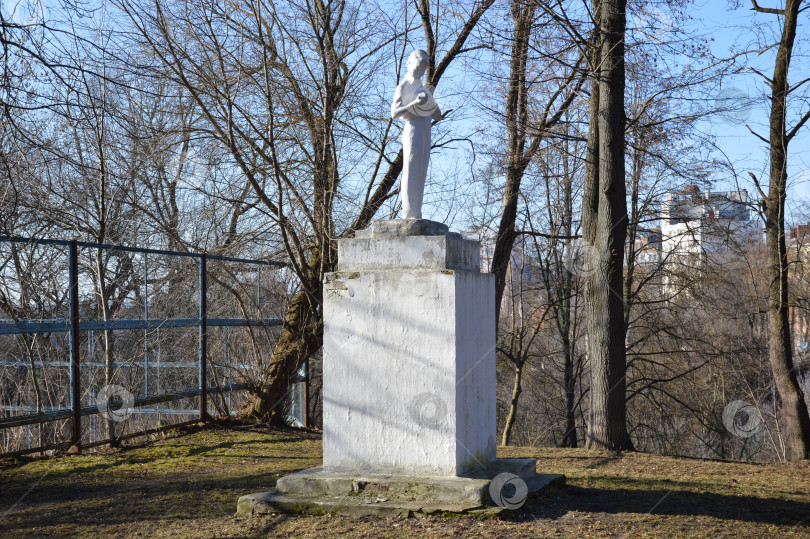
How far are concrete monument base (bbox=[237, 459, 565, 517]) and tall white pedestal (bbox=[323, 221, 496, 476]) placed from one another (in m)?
0.16

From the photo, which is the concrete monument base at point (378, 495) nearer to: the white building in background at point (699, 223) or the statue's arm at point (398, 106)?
the statue's arm at point (398, 106)

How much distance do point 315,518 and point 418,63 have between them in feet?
12.3

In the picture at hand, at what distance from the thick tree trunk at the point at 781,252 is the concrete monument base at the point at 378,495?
5.19 metres

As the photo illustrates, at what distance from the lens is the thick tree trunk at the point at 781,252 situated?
938cm

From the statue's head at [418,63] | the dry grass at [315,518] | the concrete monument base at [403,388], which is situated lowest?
the dry grass at [315,518]

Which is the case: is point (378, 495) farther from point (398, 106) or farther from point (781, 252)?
point (781, 252)

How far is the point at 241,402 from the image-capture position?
1247 cm

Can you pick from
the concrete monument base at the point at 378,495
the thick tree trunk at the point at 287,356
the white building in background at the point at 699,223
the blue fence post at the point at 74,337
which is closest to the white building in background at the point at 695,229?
the white building in background at the point at 699,223

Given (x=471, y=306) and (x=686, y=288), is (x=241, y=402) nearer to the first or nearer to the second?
(x=471, y=306)

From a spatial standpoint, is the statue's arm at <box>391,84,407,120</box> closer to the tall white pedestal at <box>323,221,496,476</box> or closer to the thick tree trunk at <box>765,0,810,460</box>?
the tall white pedestal at <box>323,221,496,476</box>

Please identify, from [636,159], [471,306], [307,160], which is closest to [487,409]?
[471,306]

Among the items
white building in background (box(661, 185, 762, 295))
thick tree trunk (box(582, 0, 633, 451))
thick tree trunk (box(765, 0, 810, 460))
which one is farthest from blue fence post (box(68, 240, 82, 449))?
white building in background (box(661, 185, 762, 295))

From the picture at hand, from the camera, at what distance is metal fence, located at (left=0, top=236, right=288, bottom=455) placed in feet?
25.0

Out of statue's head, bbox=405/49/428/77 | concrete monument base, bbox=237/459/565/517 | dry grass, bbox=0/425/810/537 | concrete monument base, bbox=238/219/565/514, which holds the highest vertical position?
statue's head, bbox=405/49/428/77
